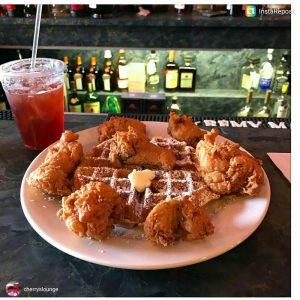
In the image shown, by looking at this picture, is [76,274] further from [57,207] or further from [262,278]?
[262,278]

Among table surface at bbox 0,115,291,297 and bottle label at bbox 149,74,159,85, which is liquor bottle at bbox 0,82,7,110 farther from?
table surface at bbox 0,115,291,297

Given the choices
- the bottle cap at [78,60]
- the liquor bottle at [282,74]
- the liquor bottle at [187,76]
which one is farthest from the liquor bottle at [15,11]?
the liquor bottle at [282,74]

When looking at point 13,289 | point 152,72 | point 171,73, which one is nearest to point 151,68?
point 152,72

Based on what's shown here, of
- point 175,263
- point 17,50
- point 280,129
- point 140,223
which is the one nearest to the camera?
point 175,263

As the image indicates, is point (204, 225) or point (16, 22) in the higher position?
point (16, 22)

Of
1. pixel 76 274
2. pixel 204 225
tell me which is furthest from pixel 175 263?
pixel 76 274

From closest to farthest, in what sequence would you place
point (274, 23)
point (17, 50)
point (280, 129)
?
point (280, 129) < point (274, 23) < point (17, 50)

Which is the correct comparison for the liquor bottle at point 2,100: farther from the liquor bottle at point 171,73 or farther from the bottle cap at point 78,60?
the liquor bottle at point 171,73
